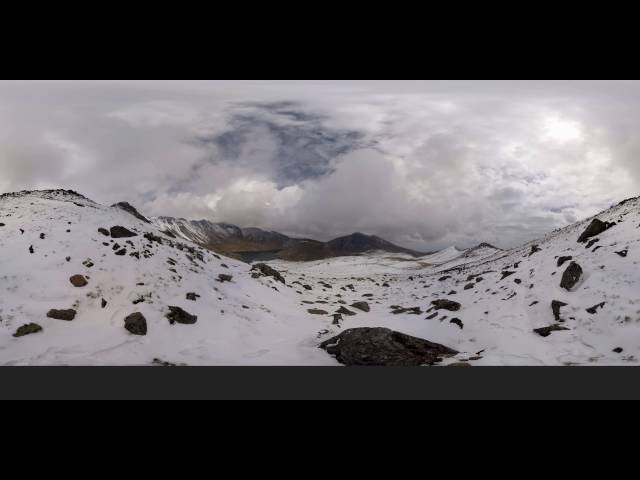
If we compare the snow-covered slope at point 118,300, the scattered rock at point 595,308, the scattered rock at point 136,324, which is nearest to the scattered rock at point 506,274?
the scattered rock at point 595,308

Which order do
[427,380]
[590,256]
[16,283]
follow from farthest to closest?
[590,256] → [16,283] → [427,380]

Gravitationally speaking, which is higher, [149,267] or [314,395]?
[149,267]

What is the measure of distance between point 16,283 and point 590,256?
15674 millimetres

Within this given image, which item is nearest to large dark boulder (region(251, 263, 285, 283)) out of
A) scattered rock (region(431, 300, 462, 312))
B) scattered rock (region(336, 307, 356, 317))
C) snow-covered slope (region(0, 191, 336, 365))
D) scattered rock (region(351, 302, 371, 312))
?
snow-covered slope (region(0, 191, 336, 365))

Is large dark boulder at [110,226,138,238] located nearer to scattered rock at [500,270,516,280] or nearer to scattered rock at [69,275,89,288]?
scattered rock at [69,275,89,288]

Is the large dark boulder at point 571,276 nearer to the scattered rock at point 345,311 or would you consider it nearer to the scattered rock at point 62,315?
the scattered rock at point 345,311

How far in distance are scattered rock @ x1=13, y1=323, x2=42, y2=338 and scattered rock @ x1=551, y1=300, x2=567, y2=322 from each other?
39.0 ft

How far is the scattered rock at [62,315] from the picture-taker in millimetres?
7598

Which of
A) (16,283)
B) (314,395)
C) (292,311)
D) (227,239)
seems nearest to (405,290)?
(292,311)

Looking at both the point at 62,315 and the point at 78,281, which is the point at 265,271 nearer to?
the point at 78,281

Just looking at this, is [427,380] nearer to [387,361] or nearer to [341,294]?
[387,361]

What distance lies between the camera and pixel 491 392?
5.00 meters

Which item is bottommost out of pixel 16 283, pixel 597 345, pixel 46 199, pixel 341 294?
pixel 341 294

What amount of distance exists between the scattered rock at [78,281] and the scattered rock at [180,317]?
2349mm
